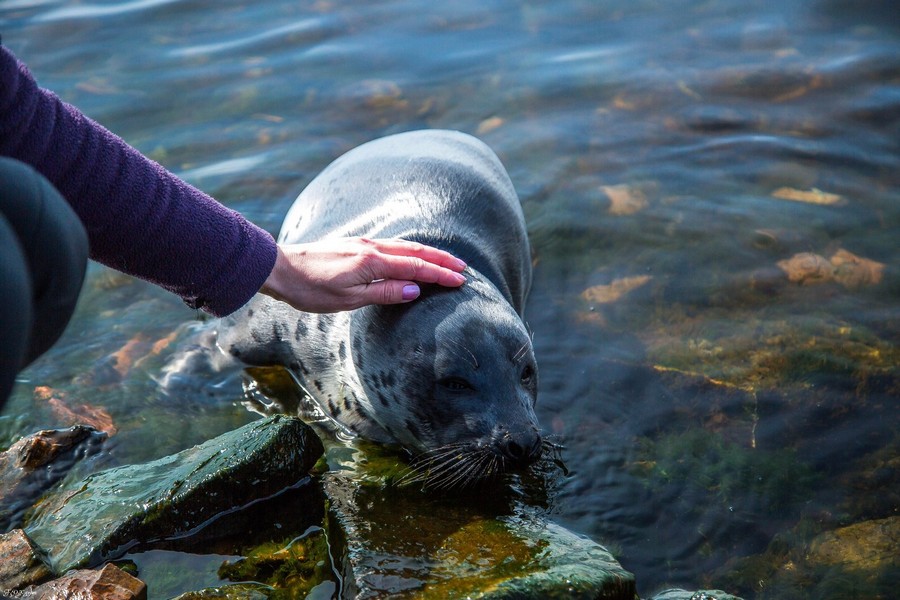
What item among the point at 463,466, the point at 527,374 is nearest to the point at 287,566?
the point at 463,466

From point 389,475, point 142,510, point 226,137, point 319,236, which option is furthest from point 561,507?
point 226,137

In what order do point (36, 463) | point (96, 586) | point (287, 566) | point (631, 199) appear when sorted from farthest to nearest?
point (631, 199) < point (36, 463) < point (287, 566) < point (96, 586)

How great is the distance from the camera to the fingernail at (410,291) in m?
3.54

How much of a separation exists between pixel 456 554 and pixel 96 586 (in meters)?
1.09

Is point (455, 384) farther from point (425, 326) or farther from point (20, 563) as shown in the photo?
point (20, 563)

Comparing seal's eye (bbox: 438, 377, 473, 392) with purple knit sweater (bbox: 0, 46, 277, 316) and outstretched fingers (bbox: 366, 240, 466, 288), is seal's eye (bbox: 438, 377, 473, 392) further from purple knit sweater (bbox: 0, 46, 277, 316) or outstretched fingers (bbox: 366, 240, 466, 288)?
purple knit sweater (bbox: 0, 46, 277, 316)

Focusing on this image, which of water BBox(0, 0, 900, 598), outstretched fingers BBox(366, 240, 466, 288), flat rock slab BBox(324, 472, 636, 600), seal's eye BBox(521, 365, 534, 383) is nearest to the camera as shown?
flat rock slab BBox(324, 472, 636, 600)

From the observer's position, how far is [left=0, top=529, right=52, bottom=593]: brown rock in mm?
2951

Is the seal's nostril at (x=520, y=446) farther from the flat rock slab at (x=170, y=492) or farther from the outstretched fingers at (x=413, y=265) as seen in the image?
the flat rock slab at (x=170, y=492)

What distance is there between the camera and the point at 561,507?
3600mm

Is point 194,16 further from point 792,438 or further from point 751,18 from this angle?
point 792,438

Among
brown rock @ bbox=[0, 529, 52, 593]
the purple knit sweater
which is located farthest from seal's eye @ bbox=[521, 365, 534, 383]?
brown rock @ bbox=[0, 529, 52, 593]

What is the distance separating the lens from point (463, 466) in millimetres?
3428

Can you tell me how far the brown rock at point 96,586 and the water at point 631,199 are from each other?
1.10m
